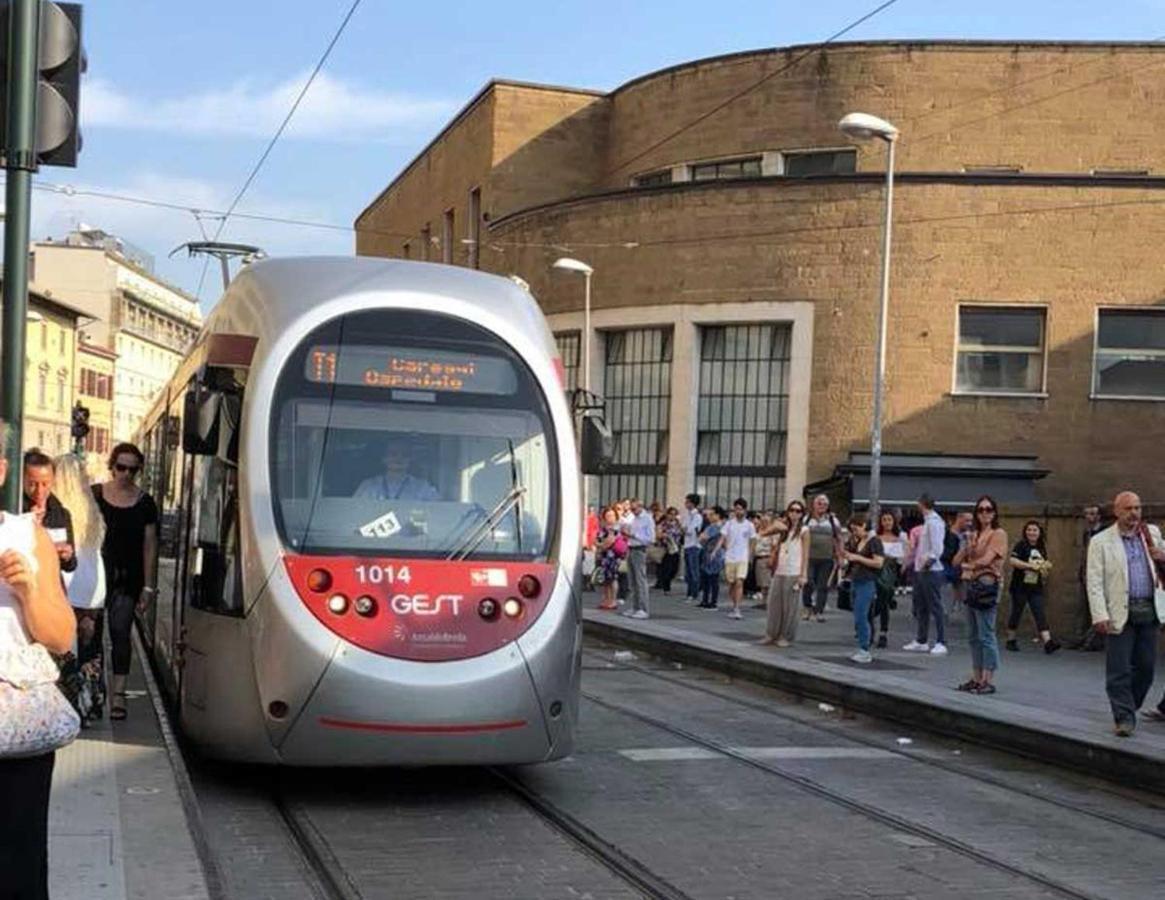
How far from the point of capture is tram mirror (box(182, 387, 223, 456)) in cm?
764

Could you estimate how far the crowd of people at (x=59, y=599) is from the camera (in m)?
3.64

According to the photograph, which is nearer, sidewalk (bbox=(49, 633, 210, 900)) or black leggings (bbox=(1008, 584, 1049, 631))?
sidewalk (bbox=(49, 633, 210, 900))

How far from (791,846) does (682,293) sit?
88.8 ft

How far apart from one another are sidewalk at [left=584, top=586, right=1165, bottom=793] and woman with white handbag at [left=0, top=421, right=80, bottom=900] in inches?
282

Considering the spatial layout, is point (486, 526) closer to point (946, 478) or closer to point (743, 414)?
point (946, 478)

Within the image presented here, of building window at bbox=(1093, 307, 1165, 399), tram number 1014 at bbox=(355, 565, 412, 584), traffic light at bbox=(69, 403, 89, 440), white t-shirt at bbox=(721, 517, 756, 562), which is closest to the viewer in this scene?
tram number 1014 at bbox=(355, 565, 412, 584)

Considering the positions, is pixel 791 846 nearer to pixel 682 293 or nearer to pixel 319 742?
pixel 319 742

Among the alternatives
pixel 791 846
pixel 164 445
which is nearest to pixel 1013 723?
pixel 791 846

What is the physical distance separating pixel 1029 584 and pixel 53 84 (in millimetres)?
13004

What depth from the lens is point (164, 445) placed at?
1257cm

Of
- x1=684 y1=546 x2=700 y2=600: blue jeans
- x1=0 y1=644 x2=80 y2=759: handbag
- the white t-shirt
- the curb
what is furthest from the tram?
x1=684 y1=546 x2=700 y2=600: blue jeans

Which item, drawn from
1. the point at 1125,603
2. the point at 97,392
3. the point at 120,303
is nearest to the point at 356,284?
the point at 1125,603

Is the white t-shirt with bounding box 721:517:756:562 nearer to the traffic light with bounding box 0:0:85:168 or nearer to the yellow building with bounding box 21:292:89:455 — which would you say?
the traffic light with bounding box 0:0:85:168

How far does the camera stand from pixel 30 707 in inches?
142
